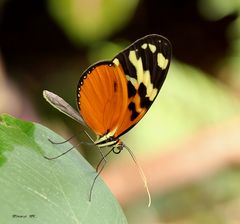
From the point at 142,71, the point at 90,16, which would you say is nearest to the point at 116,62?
the point at 142,71

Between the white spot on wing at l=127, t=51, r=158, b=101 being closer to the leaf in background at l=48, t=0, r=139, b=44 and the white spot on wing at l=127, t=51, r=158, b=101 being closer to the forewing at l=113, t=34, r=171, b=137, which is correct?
the forewing at l=113, t=34, r=171, b=137

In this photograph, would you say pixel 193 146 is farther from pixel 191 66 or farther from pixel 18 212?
pixel 18 212

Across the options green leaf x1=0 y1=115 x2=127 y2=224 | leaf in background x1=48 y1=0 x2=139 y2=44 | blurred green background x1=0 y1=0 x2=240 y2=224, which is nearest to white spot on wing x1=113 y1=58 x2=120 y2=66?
green leaf x1=0 y1=115 x2=127 y2=224

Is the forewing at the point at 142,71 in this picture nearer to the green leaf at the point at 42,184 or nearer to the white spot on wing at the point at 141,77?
the white spot on wing at the point at 141,77

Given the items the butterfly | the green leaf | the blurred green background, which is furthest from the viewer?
the blurred green background

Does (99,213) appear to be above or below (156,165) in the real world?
above

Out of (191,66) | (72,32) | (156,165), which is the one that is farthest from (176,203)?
(72,32)

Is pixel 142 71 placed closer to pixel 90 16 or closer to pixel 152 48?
pixel 152 48
